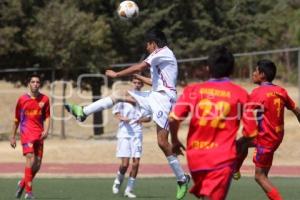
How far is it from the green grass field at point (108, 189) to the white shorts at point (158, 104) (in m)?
2.76

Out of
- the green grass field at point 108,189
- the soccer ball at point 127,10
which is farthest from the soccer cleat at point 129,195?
the soccer ball at point 127,10

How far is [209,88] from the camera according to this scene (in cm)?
878

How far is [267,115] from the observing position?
1251cm

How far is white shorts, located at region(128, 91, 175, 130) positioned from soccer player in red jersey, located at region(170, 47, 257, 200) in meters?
4.09

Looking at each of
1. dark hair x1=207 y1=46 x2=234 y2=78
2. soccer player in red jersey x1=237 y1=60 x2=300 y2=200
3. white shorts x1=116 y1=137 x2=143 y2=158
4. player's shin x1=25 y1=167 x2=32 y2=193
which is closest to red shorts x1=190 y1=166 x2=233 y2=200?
dark hair x1=207 y1=46 x2=234 y2=78

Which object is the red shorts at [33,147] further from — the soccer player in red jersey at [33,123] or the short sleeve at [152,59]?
the short sleeve at [152,59]

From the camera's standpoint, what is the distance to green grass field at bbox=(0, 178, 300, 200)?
624 inches

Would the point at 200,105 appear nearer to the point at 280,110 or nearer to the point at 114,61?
the point at 280,110

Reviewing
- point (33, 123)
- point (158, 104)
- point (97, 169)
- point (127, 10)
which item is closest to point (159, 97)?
point (158, 104)

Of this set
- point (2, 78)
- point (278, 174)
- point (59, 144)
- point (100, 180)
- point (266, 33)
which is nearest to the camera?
point (100, 180)

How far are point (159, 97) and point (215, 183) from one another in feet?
15.0

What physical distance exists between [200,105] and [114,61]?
79.6ft

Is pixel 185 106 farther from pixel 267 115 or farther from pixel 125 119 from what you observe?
pixel 125 119

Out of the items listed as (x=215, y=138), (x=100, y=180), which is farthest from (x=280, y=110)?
(x=100, y=180)
